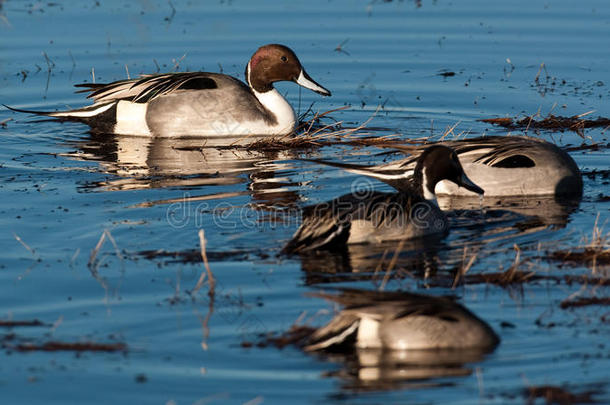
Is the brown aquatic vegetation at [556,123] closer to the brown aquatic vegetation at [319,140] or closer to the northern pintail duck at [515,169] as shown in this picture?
the brown aquatic vegetation at [319,140]

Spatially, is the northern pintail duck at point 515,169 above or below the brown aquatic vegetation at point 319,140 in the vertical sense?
below

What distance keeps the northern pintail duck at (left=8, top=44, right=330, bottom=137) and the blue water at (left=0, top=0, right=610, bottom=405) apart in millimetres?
316

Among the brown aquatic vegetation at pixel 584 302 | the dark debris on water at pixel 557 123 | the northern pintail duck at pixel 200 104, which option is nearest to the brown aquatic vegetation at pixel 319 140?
the northern pintail duck at pixel 200 104

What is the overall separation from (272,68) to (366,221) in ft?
15.2

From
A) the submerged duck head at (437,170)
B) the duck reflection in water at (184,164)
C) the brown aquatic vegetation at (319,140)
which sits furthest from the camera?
the brown aquatic vegetation at (319,140)

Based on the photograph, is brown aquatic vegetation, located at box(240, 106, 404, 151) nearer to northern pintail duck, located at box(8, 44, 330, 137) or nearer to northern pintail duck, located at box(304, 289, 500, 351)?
northern pintail duck, located at box(8, 44, 330, 137)

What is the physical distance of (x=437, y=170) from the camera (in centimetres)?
807

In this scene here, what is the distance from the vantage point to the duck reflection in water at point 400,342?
5.08 m

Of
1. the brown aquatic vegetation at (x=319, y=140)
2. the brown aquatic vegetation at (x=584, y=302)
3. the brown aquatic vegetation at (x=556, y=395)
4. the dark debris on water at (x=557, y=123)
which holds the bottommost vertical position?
the brown aquatic vegetation at (x=556, y=395)

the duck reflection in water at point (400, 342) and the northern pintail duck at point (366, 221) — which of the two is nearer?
the duck reflection in water at point (400, 342)

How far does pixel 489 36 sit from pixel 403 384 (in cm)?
999

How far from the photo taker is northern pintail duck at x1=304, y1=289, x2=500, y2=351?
5.32 m

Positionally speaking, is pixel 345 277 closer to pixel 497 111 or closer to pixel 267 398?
pixel 267 398

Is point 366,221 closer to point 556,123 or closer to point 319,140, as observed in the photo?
point 319,140
